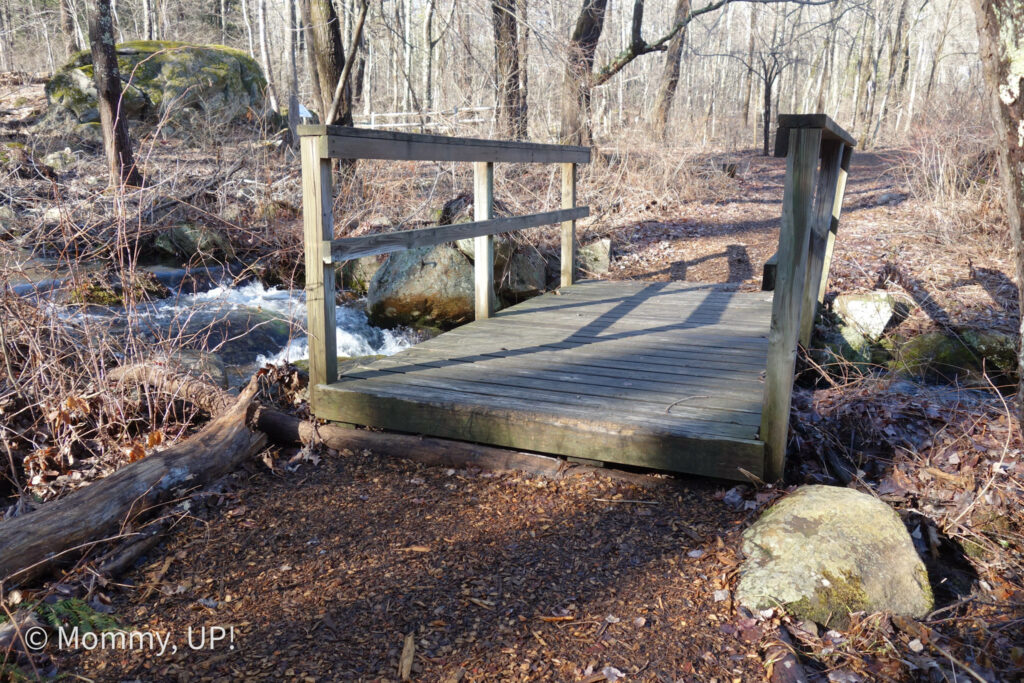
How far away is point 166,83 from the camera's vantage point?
63.2 ft

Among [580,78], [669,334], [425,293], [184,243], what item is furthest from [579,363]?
[580,78]

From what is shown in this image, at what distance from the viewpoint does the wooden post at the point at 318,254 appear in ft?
A: 12.9

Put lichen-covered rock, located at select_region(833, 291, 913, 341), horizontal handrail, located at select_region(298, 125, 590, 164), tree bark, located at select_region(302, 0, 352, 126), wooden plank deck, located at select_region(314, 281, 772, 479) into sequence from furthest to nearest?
tree bark, located at select_region(302, 0, 352, 126) < lichen-covered rock, located at select_region(833, 291, 913, 341) < horizontal handrail, located at select_region(298, 125, 590, 164) < wooden plank deck, located at select_region(314, 281, 772, 479)

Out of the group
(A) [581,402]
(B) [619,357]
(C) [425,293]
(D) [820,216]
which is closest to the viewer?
(A) [581,402]

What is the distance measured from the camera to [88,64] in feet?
61.0

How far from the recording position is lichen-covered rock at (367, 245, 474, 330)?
841 cm

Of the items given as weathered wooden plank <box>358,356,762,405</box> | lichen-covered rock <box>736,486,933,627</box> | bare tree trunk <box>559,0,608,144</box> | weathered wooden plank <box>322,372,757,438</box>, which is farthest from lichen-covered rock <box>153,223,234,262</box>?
lichen-covered rock <box>736,486,933,627</box>

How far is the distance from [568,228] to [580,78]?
6.25 m

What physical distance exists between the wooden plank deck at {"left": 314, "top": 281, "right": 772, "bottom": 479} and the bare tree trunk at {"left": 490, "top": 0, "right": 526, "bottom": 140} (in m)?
6.51

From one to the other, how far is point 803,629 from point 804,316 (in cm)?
359

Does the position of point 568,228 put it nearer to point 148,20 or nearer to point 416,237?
point 416,237

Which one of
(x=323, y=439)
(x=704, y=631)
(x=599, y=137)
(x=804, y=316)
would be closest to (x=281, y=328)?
(x=323, y=439)

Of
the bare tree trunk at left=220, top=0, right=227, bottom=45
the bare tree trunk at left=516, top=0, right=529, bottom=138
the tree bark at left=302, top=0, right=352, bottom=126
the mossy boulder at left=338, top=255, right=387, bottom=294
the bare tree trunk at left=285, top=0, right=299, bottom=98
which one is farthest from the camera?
the bare tree trunk at left=220, top=0, right=227, bottom=45

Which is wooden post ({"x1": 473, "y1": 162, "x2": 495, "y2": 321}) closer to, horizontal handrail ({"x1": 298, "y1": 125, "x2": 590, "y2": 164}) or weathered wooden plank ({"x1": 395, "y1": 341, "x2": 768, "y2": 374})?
horizontal handrail ({"x1": 298, "y1": 125, "x2": 590, "y2": 164})
